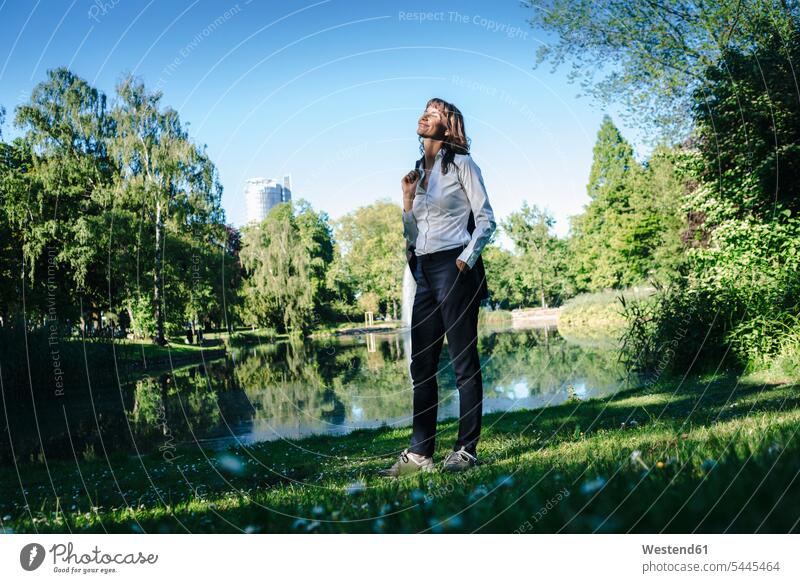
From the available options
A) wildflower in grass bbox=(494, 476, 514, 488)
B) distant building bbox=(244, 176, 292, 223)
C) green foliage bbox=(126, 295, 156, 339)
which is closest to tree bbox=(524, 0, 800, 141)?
distant building bbox=(244, 176, 292, 223)

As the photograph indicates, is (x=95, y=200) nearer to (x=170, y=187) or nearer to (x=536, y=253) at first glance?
(x=170, y=187)

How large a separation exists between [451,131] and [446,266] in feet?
2.91

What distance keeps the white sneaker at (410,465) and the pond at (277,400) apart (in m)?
4.22

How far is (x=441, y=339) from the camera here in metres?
3.86

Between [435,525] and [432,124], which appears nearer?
[435,525]

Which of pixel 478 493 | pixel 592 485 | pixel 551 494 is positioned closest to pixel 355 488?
pixel 478 493

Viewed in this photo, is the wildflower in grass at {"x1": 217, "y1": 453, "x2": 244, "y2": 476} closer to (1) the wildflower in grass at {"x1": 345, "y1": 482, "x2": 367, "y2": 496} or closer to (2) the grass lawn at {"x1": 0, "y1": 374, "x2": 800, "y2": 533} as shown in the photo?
(2) the grass lawn at {"x1": 0, "y1": 374, "x2": 800, "y2": 533}

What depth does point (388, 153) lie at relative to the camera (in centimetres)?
505

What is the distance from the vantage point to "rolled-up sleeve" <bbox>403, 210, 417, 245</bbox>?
153 inches

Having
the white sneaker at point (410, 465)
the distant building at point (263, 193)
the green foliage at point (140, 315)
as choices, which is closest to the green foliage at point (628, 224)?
the distant building at point (263, 193)

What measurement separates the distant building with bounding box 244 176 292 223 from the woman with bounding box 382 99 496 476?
2104 millimetres
